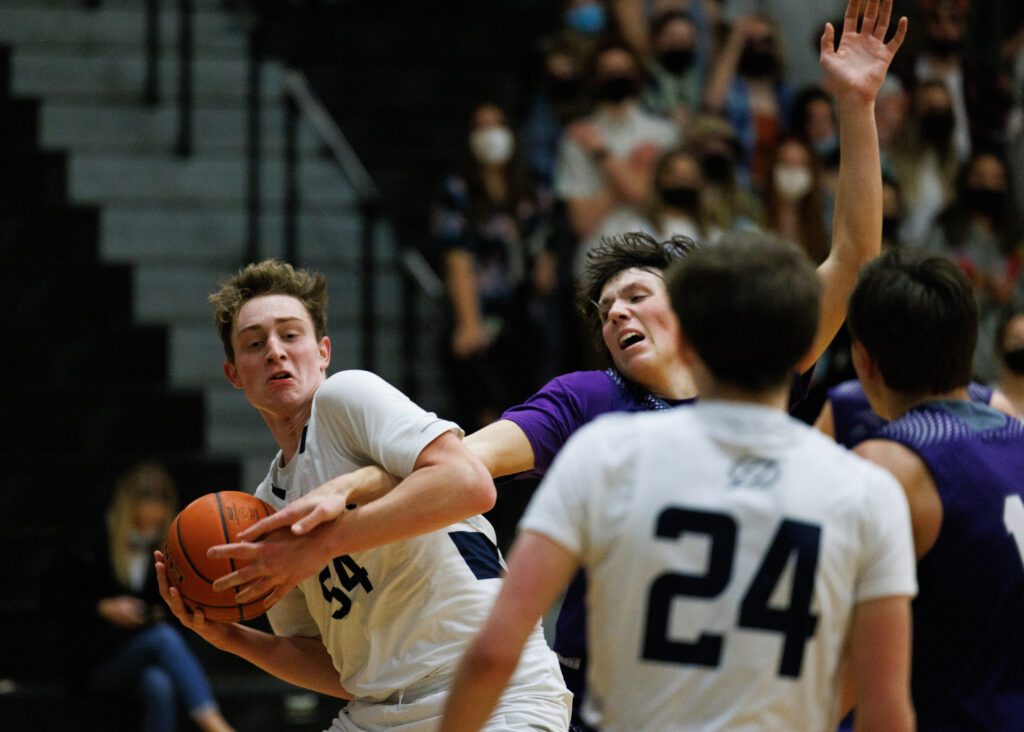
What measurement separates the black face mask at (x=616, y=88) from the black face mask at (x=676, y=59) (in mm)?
597

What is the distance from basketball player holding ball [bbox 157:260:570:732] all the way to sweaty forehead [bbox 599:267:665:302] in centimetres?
62

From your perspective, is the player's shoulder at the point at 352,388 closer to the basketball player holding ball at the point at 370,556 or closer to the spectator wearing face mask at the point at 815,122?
the basketball player holding ball at the point at 370,556

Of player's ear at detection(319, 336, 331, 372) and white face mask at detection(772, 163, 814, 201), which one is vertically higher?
white face mask at detection(772, 163, 814, 201)

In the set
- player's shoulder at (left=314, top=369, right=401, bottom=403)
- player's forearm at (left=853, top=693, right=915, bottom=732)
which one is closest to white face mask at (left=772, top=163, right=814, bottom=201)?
player's shoulder at (left=314, top=369, right=401, bottom=403)

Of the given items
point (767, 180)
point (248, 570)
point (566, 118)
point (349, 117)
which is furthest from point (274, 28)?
point (248, 570)

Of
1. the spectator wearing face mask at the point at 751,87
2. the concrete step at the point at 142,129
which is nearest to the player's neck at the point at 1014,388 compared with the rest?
the spectator wearing face mask at the point at 751,87

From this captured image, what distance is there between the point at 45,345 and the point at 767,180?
3.86 metres

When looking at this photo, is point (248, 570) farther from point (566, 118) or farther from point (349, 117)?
point (349, 117)

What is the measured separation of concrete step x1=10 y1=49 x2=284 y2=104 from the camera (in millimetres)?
8938

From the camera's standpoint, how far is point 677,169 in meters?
7.40

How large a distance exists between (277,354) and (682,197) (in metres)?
4.07

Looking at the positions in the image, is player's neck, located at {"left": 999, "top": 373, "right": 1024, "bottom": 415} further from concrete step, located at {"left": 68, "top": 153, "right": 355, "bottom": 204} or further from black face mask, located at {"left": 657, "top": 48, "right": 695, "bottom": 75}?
concrete step, located at {"left": 68, "top": 153, "right": 355, "bottom": 204}

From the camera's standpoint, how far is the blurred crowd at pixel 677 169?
302 inches

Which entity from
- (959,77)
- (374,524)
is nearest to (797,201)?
(959,77)
